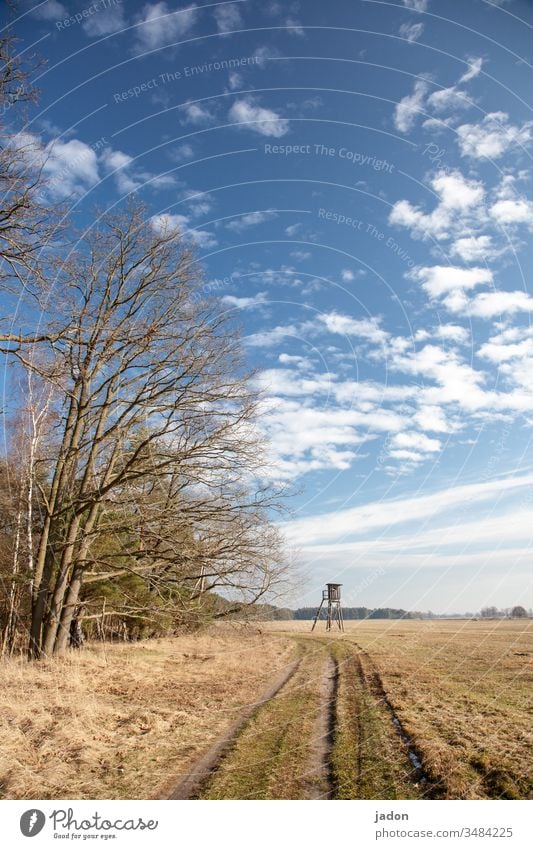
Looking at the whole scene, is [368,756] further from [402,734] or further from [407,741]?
[402,734]

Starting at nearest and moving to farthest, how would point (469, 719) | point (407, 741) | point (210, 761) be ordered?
point (210, 761)
point (407, 741)
point (469, 719)

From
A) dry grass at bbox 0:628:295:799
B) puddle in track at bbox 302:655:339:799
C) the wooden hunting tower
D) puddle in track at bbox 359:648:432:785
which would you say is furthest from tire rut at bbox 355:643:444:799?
the wooden hunting tower

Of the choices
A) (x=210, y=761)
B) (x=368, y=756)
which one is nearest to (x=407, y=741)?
(x=368, y=756)

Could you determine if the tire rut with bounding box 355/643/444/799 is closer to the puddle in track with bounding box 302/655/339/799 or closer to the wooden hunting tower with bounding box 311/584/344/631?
the puddle in track with bounding box 302/655/339/799

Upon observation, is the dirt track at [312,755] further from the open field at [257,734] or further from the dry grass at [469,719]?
the dry grass at [469,719]

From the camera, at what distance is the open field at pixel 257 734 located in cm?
608

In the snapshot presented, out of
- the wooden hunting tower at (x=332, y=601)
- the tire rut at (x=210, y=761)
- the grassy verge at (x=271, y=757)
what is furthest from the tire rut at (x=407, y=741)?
the wooden hunting tower at (x=332, y=601)

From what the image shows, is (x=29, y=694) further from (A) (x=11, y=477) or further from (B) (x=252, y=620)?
(A) (x=11, y=477)

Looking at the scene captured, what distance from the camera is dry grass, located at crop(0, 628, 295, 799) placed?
6258 mm

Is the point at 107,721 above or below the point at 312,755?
below

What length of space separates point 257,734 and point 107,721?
266 cm

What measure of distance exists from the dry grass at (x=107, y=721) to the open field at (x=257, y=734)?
3cm

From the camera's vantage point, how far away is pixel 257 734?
829 cm
